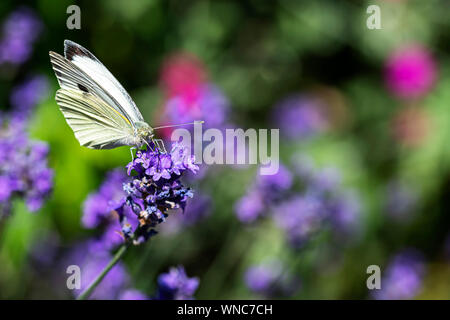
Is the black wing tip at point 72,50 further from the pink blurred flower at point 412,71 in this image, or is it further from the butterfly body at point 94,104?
the pink blurred flower at point 412,71

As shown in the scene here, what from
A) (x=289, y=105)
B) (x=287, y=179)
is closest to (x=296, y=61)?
(x=289, y=105)

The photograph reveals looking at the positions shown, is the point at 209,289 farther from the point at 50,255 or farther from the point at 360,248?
the point at 360,248

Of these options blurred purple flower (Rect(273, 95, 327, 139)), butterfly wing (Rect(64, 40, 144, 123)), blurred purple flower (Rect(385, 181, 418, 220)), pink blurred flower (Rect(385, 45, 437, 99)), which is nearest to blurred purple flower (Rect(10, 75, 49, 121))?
butterfly wing (Rect(64, 40, 144, 123))

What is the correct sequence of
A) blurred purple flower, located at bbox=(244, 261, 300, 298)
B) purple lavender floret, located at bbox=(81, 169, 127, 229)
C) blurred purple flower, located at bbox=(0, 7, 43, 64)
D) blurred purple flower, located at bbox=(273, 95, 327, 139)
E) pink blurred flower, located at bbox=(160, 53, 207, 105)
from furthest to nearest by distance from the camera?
blurred purple flower, located at bbox=(273, 95, 327, 139) < pink blurred flower, located at bbox=(160, 53, 207, 105) < blurred purple flower, located at bbox=(0, 7, 43, 64) < blurred purple flower, located at bbox=(244, 261, 300, 298) < purple lavender floret, located at bbox=(81, 169, 127, 229)

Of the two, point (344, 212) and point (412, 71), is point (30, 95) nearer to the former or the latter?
point (344, 212)

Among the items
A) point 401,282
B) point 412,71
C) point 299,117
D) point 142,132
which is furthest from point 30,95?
point 412,71

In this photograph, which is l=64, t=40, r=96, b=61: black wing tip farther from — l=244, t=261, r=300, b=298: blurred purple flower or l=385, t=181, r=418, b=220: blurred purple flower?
l=385, t=181, r=418, b=220: blurred purple flower

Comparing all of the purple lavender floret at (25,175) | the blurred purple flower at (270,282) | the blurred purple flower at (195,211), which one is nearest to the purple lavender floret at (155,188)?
the purple lavender floret at (25,175)
